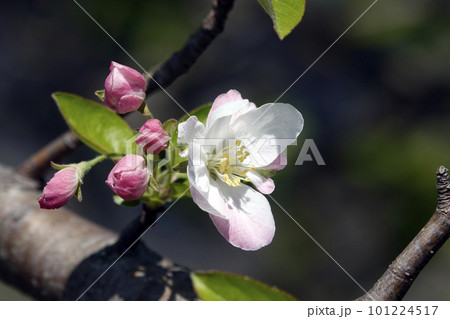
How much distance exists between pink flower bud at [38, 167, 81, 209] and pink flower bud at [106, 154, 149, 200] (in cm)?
7

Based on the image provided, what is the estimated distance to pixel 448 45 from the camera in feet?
6.77

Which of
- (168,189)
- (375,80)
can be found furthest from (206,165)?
(375,80)

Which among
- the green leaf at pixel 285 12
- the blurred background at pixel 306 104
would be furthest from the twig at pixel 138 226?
the blurred background at pixel 306 104

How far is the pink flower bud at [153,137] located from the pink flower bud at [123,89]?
0.20 feet

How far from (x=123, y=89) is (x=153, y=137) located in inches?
3.7

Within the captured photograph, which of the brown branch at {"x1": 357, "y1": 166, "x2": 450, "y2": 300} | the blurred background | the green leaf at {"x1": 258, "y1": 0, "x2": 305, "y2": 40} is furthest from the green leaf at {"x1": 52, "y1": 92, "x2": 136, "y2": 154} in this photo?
the blurred background

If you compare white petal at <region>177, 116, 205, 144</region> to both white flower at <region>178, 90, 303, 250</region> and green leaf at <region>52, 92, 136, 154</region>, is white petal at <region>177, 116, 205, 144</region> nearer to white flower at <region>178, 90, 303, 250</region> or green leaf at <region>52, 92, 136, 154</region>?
white flower at <region>178, 90, 303, 250</region>

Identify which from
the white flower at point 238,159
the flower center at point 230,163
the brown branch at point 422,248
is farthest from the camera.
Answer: the flower center at point 230,163

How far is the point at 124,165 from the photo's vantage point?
75cm

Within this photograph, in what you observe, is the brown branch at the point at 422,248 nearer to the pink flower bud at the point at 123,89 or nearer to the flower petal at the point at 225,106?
the flower petal at the point at 225,106

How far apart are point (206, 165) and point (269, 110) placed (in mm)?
133

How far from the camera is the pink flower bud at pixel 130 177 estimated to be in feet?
2.43

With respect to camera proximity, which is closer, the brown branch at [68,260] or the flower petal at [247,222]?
the flower petal at [247,222]

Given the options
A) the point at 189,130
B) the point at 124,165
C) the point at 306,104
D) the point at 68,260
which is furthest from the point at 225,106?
the point at 306,104
